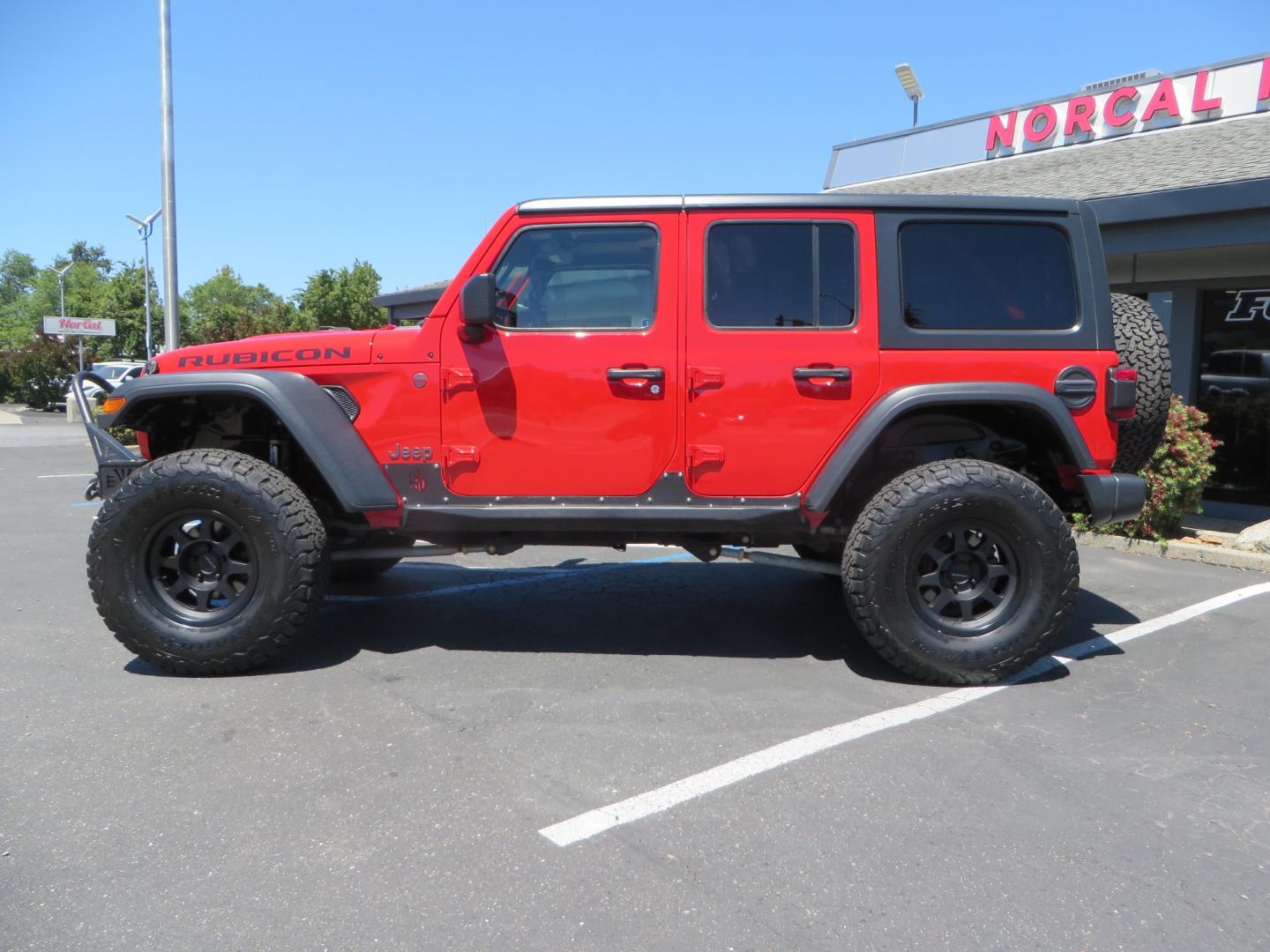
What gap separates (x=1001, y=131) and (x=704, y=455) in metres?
11.6

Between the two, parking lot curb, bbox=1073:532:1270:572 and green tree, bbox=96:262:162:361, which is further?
green tree, bbox=96:262:162:361

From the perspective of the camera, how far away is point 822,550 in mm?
5020

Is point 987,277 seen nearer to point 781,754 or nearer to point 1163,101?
point 781,754

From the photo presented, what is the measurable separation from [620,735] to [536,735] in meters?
0.32

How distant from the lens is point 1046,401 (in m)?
3.98

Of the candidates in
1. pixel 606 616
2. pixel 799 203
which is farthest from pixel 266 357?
pixel 799 203

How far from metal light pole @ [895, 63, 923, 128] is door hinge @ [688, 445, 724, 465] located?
63.6 ft

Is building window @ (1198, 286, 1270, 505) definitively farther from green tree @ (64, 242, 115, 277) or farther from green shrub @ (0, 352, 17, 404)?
green tree @ (64, 242, 115, 277)

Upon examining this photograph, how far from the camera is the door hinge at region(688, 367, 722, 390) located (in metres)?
4.07

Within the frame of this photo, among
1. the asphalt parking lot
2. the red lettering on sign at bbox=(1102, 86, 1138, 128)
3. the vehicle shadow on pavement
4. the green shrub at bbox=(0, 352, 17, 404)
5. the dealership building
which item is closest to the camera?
the asphalt parking lot

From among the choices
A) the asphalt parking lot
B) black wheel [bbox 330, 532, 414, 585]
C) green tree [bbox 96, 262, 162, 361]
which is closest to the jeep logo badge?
black wheel [bbox 330, 532, 414, 585]

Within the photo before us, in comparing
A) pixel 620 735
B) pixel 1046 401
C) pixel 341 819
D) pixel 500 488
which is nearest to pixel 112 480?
pixel 500 488

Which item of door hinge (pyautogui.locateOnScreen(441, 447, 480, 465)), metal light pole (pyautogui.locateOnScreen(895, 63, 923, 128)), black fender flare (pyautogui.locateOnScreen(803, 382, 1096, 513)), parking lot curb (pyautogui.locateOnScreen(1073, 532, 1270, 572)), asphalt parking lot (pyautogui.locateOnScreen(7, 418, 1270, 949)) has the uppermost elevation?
metal light pole (pyautogui.locateOnScreen(895, 63, 923, 128))

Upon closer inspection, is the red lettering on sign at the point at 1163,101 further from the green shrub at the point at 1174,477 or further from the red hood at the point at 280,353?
the red hood at the point at 280,353
